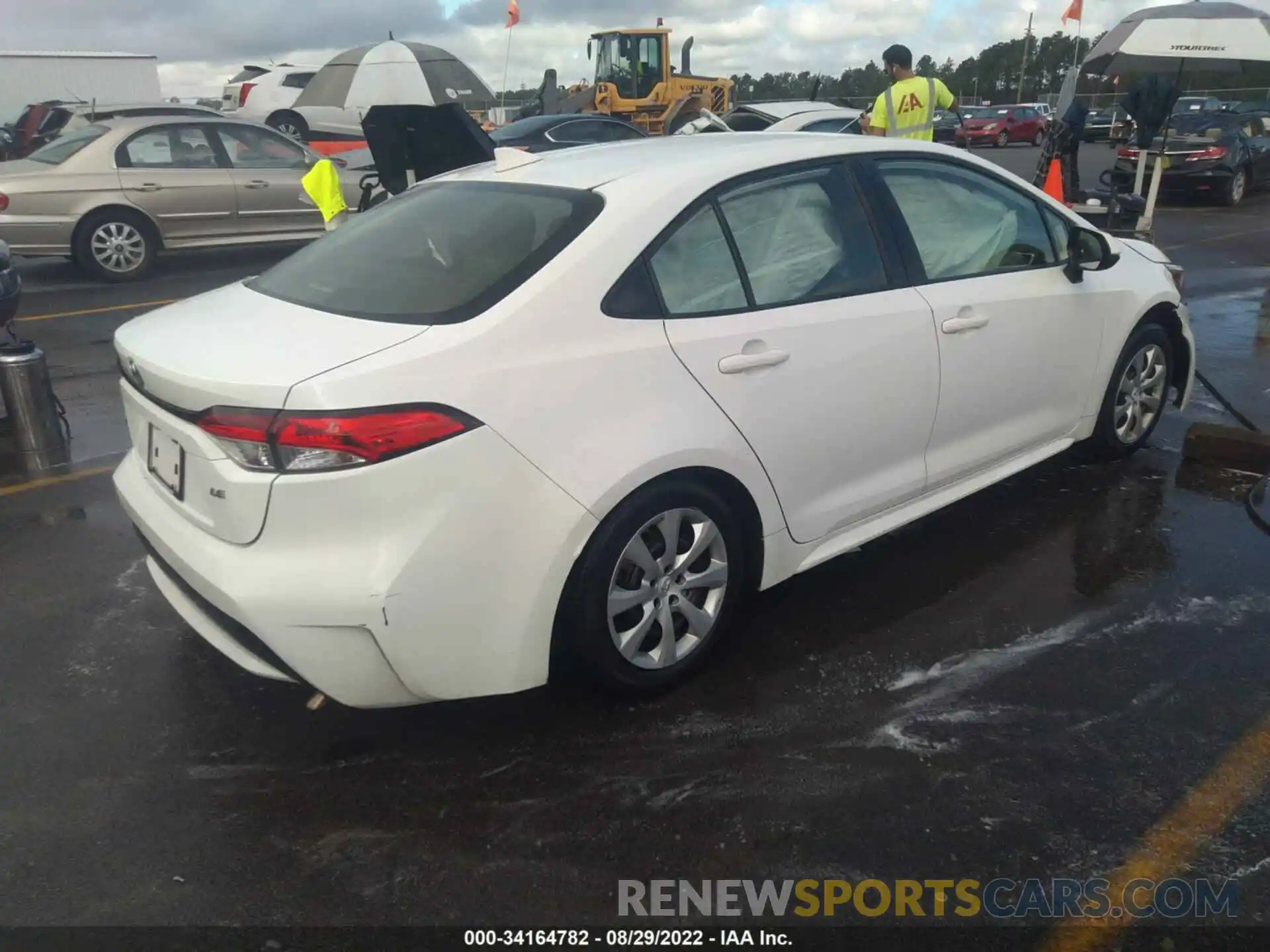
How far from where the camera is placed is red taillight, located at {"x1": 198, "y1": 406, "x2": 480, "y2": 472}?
244cm

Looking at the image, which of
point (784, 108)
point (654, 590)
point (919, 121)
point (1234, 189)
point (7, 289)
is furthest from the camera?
point (1234, 189)

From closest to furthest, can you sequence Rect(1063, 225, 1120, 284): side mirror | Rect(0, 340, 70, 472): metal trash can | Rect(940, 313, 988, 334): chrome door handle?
Rect(940, 313, 988, 334): chrome door handle, Rect(1063, 225, 1120, 284): side mirror, Rect(0, 340, 70, 472): metal trash can

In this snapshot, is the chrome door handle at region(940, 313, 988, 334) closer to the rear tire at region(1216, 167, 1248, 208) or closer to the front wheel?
the front wheel

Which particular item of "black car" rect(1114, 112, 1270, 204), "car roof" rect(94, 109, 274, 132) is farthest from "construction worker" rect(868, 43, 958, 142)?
"black car" rect(1114, 112, 1270, 204)

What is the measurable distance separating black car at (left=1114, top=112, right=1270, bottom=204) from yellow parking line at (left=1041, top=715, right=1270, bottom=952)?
608 inches

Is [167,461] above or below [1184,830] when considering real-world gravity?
above

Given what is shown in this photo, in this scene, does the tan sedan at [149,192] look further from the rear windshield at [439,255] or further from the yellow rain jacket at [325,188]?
the rear windshield at [439,255]

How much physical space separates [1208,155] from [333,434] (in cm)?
1783

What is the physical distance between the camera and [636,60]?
23.0 meters

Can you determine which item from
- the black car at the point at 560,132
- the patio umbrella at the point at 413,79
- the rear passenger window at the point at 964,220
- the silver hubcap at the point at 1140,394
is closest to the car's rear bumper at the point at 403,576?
the rear passenger window at the point at 964,220

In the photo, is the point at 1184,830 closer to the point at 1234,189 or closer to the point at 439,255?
the point at 439,255

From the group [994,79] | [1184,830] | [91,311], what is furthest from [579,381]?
[994,79]

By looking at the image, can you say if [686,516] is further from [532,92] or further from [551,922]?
[532,92]

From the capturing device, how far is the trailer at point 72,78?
2914 centimetres
